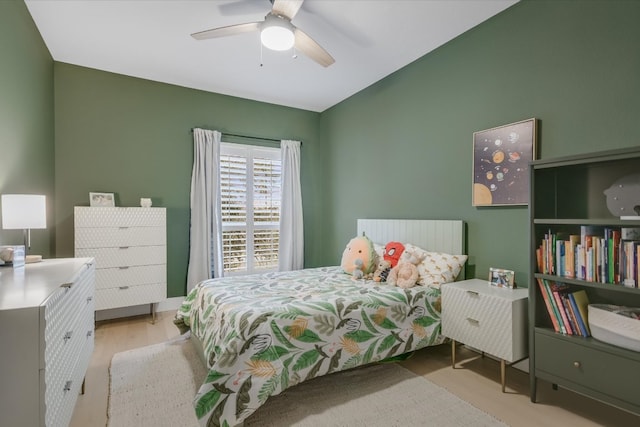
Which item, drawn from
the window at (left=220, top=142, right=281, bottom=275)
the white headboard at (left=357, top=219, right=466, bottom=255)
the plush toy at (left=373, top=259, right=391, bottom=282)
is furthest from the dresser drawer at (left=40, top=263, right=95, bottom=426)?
the white headboard at (left=357, top=219, right=466, bottom=255)

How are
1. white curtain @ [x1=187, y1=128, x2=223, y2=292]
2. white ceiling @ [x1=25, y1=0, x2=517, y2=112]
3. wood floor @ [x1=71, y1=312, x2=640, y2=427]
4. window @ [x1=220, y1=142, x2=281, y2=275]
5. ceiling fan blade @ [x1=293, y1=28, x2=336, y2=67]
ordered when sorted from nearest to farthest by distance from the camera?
wood floor @ [x1=71, y1=312, x2=640, y2=427] → ceiling fan blade @ [x1=293, y1=28, x2=336, y2=67] → white ceiling @ [x1=25, y1=0, x2=517, y2=112] → white curtain @ [x1=187, y1=128, x2=223, y2=292] → window @ [x1=220, y1=142, x2=281, y2=275]

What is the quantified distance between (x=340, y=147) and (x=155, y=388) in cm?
346

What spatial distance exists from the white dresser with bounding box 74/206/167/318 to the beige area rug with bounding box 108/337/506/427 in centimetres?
95

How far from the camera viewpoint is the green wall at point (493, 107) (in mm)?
1935

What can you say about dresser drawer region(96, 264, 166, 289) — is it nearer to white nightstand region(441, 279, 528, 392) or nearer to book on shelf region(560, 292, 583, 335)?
white nightstand region(441, 279, 528, 392)

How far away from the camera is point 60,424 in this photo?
51.3 inches

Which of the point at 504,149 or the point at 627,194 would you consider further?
the point at 504,149

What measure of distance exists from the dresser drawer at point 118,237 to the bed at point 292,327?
3.23ft

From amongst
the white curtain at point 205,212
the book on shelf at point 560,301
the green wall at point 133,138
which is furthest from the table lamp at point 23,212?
the book on shelf at point 560,301

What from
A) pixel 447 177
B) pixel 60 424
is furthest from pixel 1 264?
pixel 447 177

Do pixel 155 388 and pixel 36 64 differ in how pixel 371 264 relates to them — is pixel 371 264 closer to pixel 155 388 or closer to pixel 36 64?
pixel 155 388

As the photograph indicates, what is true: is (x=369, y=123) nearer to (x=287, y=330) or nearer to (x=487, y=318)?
(x=487, y=318)

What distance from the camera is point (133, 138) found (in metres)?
3.67

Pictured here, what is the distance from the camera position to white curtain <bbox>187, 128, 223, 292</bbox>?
3887 mm
